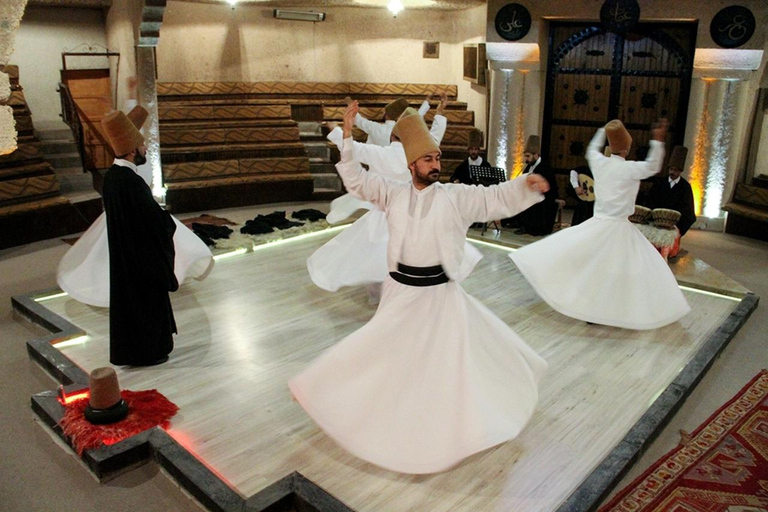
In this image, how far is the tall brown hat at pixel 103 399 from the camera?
349 cm

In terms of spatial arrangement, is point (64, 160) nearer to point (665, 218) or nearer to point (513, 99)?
point (513, 99)

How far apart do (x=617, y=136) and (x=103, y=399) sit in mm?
3863

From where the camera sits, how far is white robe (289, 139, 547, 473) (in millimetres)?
3105

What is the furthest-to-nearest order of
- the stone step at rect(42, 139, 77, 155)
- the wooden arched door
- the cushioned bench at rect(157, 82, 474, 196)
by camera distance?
the cushioned bench at rect(157, 82, 474, 196) → the stone step at rect(42, 139, 77, 155) → the wooden arched door

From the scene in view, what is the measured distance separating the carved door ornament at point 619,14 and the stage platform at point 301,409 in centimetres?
352

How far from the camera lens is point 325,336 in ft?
16.0

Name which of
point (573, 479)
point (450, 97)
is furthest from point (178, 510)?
point (450, 97)

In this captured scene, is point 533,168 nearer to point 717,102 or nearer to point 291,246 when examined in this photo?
point 717,102

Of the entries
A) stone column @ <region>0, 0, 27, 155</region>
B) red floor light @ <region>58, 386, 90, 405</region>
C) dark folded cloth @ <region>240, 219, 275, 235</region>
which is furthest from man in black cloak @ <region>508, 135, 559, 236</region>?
stone column @ <region>0, 0, 27, 155</region>

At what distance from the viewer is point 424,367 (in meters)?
3.19

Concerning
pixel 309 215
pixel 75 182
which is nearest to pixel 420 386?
pixel 309 215

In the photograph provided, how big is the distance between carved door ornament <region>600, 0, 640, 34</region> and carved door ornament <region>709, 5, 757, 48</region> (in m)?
0.88

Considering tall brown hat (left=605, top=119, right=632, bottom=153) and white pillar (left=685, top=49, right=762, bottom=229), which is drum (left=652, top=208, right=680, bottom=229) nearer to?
tall brown hat (left=605, top=119, right=632, bottom=153)

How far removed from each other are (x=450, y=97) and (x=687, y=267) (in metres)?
5.11
